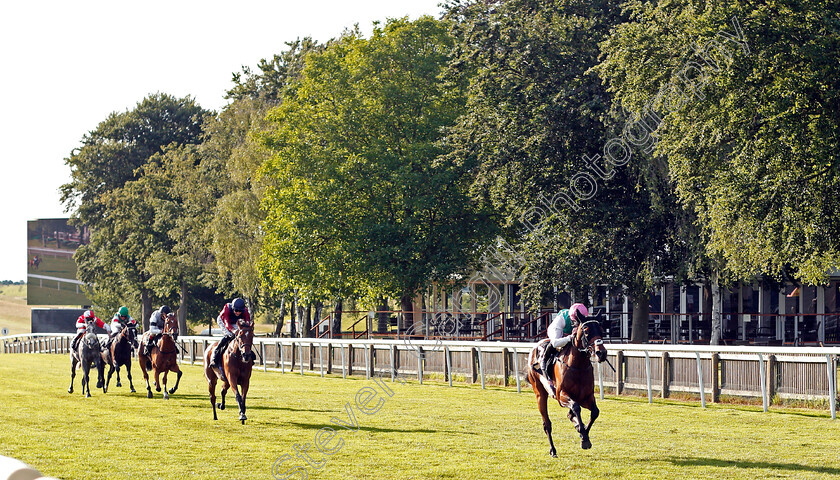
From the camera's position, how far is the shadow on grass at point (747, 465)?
11.3 metres

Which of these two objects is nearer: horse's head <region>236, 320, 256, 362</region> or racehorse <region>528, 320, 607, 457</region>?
racehorse <region>528, 320, 607, 457</region>

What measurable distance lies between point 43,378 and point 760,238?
20.6 m

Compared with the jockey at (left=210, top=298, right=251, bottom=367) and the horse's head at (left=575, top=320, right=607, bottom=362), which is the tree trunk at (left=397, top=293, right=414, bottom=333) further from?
the horse's head at (left=575, top=320, right=607, bottom=362)

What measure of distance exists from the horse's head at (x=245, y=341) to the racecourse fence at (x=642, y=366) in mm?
7298

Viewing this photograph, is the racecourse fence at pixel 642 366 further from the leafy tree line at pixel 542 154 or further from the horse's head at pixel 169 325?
the horse's head at pixel 169 325

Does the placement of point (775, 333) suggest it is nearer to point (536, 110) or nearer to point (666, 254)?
point (666, 254)

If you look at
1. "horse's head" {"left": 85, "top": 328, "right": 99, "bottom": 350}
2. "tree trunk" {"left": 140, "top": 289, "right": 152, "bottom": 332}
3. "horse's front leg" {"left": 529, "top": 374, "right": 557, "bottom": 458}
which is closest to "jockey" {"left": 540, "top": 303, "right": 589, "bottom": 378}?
"horse's front leg" {"left": 529, "top": 374, "right": 557, "bottom": 458}

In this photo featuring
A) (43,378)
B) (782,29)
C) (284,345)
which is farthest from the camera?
(284,345)

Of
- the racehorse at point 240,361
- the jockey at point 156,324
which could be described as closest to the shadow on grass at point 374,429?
the racehorse at point 240,361

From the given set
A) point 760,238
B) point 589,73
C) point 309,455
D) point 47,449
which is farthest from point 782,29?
point 47,449

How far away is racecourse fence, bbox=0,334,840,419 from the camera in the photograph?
18.0 m

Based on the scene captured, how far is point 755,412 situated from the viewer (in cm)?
1778

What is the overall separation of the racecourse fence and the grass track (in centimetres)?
61

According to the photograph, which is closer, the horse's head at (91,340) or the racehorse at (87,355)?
the racehorse at (87,355)
